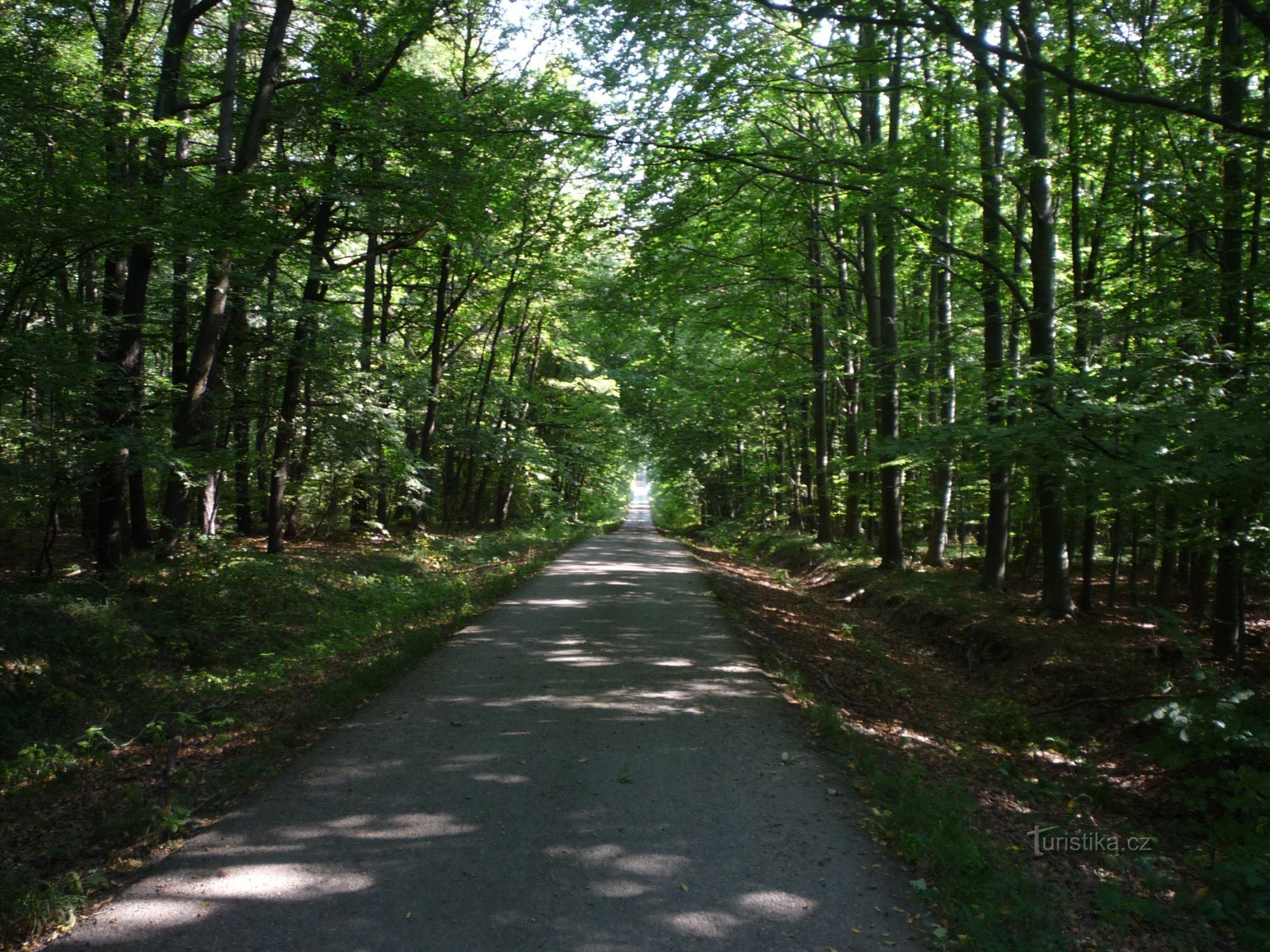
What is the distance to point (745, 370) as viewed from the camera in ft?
64.1

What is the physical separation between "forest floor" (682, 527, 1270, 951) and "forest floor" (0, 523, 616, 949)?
4346mm

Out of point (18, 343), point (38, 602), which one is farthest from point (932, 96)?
point (38, 602)

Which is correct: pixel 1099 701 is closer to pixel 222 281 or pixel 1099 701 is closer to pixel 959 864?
pixel 959 864

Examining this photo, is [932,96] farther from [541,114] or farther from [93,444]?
[93,444]

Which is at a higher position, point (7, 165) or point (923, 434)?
point (7, 165)

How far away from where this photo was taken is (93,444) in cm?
762

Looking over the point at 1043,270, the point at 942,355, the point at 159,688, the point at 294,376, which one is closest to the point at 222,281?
the point at 294,376

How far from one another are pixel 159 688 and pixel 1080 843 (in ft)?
26.7

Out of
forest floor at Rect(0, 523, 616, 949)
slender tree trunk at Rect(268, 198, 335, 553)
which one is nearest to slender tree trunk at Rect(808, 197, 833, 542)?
forest floor at Rect(0, 523, 616, 949)

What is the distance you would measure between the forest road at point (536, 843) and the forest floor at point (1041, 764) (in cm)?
43

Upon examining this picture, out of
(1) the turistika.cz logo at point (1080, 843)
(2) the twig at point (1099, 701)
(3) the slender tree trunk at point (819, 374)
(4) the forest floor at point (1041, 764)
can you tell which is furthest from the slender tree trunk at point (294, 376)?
(1) the turistika.cz logo at point (1080, 843)

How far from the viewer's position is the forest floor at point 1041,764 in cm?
367

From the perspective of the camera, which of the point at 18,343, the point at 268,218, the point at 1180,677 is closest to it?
the point at 18,343

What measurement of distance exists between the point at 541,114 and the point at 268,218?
13.7ft
